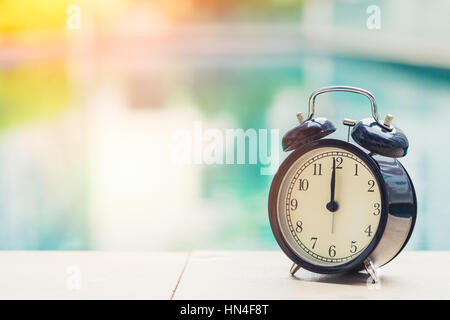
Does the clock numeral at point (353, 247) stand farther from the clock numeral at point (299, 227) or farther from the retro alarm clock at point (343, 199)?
the clock numeral at point (299, 227)

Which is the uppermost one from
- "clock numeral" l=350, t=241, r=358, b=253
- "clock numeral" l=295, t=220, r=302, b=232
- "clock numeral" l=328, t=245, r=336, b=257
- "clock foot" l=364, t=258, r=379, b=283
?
"clock numeral" l=295, t=220, r=302, b=232

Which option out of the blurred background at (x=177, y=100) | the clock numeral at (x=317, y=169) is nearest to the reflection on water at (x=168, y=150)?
the blurred background at (x=177, y=100)

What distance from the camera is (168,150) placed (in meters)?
1.70

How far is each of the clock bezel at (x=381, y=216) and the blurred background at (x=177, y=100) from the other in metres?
0.48

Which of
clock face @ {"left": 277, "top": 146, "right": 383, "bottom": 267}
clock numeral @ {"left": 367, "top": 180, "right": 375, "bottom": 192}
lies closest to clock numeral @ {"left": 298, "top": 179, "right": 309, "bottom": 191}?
clock face @ {"left": 277, "top": 146, "right": 383, "bottom": 267}

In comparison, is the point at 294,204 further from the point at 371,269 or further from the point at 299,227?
the point at 371,269

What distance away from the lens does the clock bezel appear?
3.65 feet

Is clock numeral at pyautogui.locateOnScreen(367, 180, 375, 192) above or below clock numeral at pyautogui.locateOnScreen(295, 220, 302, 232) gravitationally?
above

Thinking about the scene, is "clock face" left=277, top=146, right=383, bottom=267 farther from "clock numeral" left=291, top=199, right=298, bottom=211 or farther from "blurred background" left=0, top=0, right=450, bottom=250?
"blurred background" left=0, top=0, right=450, bottom=250

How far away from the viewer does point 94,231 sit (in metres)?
1.71

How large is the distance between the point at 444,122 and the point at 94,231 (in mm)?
1033

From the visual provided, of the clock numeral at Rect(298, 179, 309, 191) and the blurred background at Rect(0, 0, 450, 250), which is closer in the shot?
the clock numeral at Rect(298, 179, 309, 191)

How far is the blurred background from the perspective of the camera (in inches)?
65.4

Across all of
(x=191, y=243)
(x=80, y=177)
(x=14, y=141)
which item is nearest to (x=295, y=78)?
(x=191, y=243)
